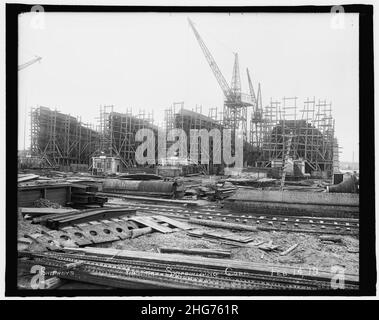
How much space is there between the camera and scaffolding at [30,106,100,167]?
4402mm

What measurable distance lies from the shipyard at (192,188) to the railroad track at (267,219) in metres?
0.02

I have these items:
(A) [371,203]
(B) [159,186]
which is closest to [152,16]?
(B) [159,186]

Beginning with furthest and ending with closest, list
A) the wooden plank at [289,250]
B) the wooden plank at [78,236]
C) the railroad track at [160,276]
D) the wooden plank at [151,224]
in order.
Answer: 1. the wooden plank at [151,224]
2. the wooden plank at [78,236]
3. the wooden plank at [289,250]
4. the railroad track at [160,276]

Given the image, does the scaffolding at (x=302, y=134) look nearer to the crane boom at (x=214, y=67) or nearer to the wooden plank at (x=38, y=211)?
the crane boom at (x=214, y=67)

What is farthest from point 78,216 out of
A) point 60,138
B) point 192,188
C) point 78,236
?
point 192,188

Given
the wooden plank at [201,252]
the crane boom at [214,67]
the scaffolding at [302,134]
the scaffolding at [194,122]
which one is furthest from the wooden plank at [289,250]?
the crane boom at [214,67]

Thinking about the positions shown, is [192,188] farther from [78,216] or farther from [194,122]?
[78,216]

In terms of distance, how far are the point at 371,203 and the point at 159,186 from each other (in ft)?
9.99

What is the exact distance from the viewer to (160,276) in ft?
13.6

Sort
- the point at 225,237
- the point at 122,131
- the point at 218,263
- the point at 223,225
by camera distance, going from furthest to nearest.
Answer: the point at 122,131 < the point at 223,225 < the point at 225,237 < the point at 218,263

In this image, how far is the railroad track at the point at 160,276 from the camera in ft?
13.4

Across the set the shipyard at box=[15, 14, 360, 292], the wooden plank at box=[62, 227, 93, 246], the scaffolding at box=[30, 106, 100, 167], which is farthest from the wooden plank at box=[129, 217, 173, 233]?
the scaffolding at box=[30, 106, 100, 167]

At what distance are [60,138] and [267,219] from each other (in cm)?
333
